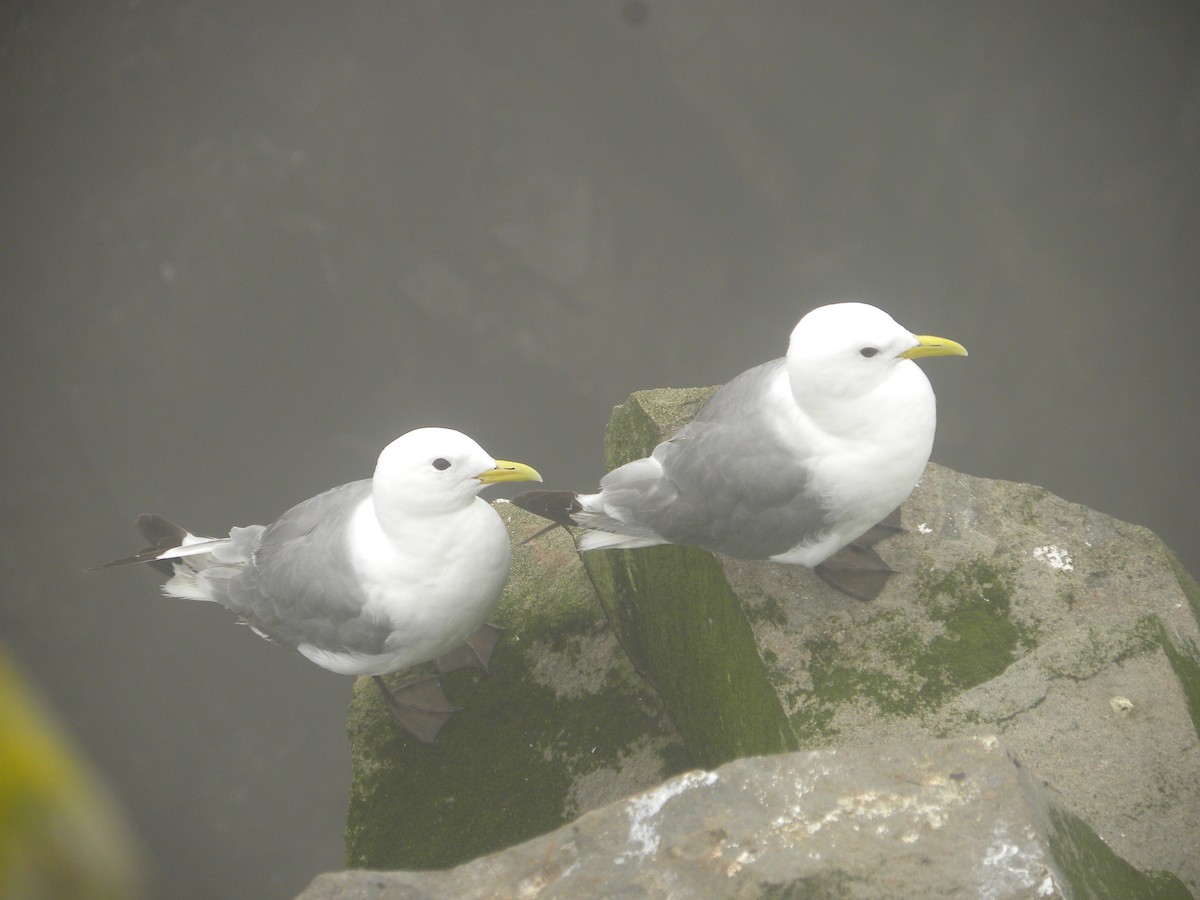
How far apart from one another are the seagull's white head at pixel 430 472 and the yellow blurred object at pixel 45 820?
7.89 feet

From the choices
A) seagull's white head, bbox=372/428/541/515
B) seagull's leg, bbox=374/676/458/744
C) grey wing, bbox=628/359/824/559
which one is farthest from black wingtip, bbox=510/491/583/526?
seagull's leg, bbox=374/676/458/744

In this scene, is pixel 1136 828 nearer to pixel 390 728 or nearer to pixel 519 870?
pixel 519 870

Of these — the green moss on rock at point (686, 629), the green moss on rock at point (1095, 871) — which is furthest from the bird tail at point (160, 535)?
the green moss on rock at point (1095, 871)

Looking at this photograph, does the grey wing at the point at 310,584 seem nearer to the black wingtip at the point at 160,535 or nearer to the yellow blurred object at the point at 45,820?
the black wingtip at the point at 160,535

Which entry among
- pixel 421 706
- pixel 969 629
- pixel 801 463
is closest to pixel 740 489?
pixel 801 463

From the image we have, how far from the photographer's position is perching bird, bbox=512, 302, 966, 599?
3482 millimetres

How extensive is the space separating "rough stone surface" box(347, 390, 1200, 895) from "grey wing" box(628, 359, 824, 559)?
1.05 feet

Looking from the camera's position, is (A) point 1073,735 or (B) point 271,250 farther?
(B) point 271,250

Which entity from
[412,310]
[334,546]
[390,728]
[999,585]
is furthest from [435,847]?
[412,310]

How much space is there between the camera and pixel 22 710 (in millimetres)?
1239

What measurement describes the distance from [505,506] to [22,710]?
3930 millimetres

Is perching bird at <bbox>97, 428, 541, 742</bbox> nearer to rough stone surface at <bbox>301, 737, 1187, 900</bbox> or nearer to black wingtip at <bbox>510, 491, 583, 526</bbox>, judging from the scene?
black wingtip at <bbox>510, 491, 583, 526</bbox>

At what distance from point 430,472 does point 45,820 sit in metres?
2.57

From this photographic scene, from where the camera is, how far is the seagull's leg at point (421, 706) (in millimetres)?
4336
